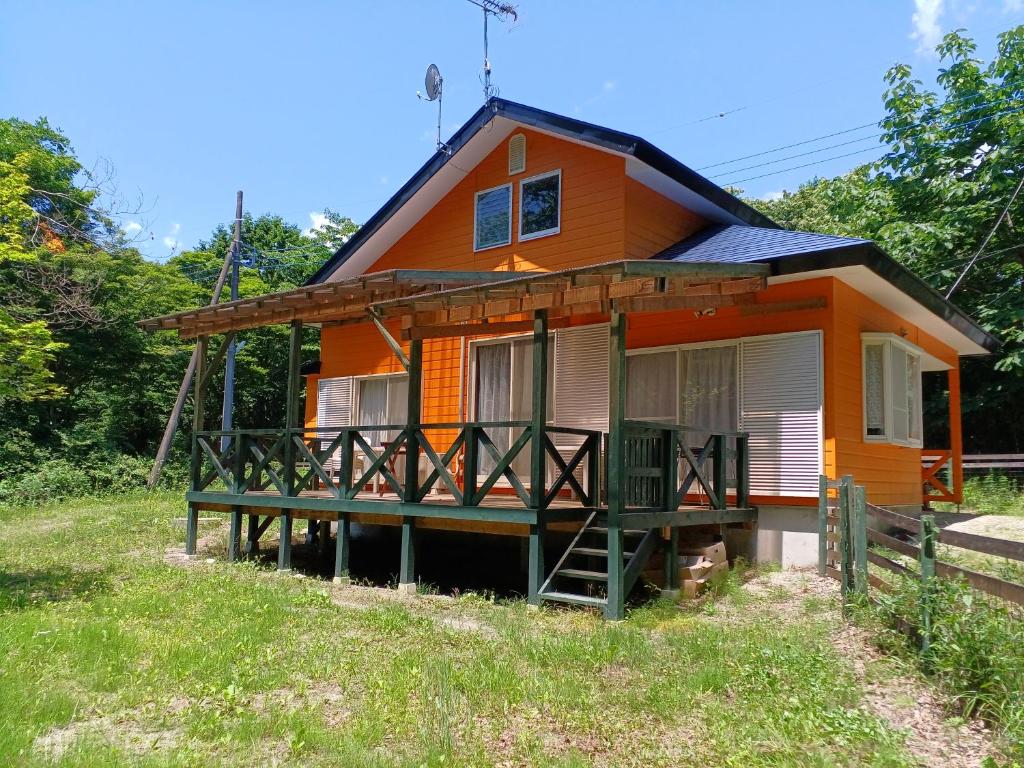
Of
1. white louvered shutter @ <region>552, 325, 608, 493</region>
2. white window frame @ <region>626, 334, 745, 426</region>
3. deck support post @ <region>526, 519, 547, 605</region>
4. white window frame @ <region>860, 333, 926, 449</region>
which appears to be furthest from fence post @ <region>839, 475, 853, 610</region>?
white louvered shutter @ <region>552, 325, 608, 493</region>

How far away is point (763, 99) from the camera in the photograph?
18.0 m

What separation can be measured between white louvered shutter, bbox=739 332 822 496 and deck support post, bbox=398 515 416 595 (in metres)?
4.03

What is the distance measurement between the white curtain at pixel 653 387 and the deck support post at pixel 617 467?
9.01ft

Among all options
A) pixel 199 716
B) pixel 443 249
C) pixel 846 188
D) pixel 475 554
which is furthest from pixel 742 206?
pixel 846 188

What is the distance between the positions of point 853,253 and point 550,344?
4.25 m

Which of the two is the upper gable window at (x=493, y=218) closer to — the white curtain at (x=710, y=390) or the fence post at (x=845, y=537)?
the white curtain at (x=710, y=390)

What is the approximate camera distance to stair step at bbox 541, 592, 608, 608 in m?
7.25

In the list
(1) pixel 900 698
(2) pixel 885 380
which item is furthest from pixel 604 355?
(1) pixel 900 698

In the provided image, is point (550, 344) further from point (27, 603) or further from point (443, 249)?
point (27, 603)

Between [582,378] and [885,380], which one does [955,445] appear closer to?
[885,380]

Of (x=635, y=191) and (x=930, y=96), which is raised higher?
(x=930, y=96)

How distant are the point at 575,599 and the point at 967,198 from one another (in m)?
18.3

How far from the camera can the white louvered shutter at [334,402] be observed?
14070mm

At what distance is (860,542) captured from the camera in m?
6.17
